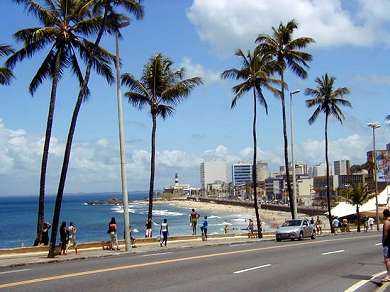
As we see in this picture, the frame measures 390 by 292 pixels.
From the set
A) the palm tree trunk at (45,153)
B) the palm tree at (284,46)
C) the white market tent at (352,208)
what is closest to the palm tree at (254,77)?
the palm tree at (284,46)

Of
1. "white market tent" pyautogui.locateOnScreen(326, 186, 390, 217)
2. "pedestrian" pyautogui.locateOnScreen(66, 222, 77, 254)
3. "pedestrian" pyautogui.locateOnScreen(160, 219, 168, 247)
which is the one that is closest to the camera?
"pedestrian" pyautogui.locateOnScreen(66, 222, 77, 254)

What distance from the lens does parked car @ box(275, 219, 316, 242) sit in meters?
37.7

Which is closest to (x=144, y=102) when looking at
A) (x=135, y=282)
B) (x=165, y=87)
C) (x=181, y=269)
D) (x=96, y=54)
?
(x=165, y=87)

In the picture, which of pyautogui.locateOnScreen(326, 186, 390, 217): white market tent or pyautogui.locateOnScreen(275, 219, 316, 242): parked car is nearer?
pyautogui.locateOnScreen(275, 219, 316, 242): parked car

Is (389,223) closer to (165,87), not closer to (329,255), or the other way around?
(329,255)

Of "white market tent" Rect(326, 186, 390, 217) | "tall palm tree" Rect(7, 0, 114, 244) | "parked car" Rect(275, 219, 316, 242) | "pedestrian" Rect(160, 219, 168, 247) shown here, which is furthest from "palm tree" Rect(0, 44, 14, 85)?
"white market tent" Rect(326, 186, 390, 217)

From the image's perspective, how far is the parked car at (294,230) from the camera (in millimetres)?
37656

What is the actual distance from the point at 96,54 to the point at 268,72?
1997cm

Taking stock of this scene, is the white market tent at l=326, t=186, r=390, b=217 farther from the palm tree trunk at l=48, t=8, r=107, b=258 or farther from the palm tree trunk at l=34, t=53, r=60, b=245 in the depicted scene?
the palm tree trunk at l=48, t=8, r=107, b=258

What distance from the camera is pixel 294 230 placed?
1487 inches

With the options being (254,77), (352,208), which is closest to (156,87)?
(254,77)

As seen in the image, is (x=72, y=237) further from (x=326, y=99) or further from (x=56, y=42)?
(x=326, y=99)

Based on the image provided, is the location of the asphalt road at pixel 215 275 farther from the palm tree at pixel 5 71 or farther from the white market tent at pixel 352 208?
the white market tent at pixel 352 208

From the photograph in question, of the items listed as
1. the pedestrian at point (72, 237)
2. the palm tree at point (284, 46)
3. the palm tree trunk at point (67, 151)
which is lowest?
the pedestrian at point (72, 237)
